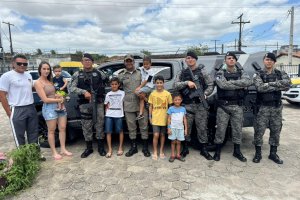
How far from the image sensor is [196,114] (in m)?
3.84

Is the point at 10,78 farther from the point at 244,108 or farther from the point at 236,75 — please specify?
the point at 244,108

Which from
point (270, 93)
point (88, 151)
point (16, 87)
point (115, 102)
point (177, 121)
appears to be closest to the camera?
point (16, 87)

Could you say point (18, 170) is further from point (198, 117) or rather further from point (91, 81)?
point (198, 117)

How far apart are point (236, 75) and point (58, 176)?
3.06 metres

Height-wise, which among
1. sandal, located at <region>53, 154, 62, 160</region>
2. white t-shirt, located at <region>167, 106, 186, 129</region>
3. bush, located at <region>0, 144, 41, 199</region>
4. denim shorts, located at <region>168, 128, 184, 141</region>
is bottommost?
sandal, located at <region>53, 154, 62, 160</region>

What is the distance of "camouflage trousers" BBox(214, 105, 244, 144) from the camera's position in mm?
3686

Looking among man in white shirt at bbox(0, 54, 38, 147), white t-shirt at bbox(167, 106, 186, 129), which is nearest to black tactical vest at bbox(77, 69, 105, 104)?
man in white shirt at bbox(0, 54, 38, 147)

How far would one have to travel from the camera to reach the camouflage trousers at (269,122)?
364 centimetres

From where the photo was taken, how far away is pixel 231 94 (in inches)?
144

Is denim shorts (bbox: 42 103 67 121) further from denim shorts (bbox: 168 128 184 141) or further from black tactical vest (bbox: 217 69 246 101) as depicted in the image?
black tactical vest (bbox: 217 69 246 101)

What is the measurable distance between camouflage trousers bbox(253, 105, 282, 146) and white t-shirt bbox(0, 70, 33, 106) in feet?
11.8

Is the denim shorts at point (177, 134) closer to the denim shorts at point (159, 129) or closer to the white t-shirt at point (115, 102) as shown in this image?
the denim shorts at point (159, 129)

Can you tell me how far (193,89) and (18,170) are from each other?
272cm

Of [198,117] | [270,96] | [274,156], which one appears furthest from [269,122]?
[198,117]
